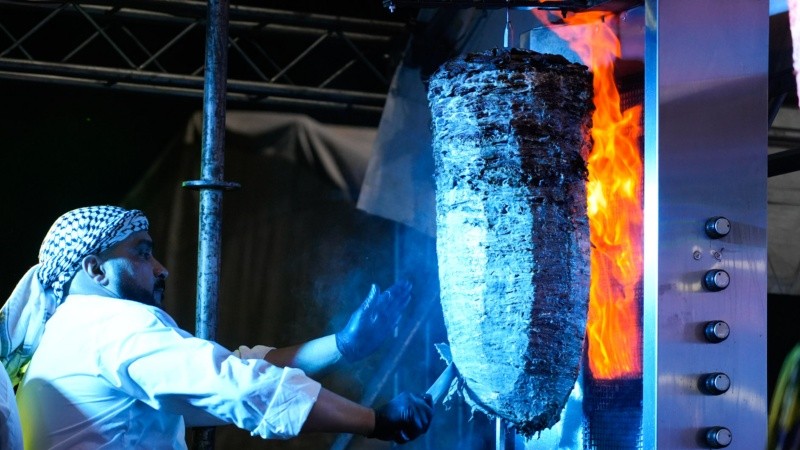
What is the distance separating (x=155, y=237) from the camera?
23.0ft

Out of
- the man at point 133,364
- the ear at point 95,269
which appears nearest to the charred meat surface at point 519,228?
the man at point 133,364

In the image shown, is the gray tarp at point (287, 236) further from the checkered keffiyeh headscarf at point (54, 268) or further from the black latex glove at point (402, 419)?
the black latex glove at point (402, 419)

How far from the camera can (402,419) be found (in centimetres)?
326

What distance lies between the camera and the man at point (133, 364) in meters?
3.19

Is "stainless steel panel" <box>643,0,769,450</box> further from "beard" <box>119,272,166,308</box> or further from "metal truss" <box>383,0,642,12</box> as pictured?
"beard" <box>119,272,166,308</box>

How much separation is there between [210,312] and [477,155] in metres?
1.56

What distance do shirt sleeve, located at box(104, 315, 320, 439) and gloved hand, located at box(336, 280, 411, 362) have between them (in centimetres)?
74

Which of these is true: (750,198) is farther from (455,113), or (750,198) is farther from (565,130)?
(455,113)

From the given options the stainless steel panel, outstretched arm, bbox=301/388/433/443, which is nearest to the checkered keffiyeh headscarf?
outstretched arm, bbox=301/388/433/443

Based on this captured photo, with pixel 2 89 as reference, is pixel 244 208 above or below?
below

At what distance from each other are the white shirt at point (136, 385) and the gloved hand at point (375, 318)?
641mm

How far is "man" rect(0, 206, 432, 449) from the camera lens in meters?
3.19

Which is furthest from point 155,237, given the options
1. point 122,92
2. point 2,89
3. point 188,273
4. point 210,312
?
point 210,312

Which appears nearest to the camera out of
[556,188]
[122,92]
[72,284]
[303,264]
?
[556,188]
